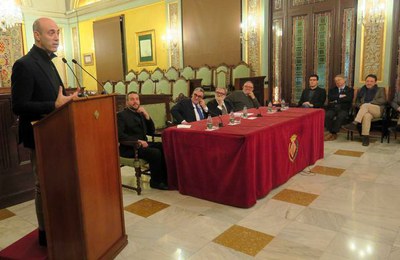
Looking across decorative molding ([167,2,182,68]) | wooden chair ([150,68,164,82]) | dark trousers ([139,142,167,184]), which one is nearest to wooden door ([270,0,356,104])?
decorative molding ([167,2,182,68])

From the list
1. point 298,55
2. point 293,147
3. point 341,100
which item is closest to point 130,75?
point 298,55

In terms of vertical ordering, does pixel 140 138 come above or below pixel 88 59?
below

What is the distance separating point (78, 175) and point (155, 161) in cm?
174

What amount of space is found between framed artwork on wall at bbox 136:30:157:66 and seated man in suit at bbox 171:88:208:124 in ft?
18.7

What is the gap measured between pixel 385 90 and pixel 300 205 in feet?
12.2

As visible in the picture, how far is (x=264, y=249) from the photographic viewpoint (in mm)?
2256

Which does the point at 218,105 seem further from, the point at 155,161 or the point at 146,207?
the point at 146,207

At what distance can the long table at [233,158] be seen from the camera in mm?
2879

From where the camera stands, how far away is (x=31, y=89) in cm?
188

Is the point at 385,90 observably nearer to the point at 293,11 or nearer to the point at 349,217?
the point at 293,11

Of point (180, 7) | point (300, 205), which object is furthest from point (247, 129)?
point (180, 7)

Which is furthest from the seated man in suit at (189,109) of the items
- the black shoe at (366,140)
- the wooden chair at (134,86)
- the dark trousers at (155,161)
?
the wooden chair at (134,86)

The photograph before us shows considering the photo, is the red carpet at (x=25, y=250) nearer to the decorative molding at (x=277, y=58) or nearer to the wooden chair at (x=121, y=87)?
the decorative molding at (x=277, y=58)

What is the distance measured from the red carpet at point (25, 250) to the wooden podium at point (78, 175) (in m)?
0.22
